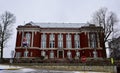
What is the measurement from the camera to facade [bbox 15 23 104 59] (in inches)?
2297

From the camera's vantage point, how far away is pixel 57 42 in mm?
61594

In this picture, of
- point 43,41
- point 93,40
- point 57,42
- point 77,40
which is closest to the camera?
point 93,40

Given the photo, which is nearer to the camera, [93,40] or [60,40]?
[93,40]

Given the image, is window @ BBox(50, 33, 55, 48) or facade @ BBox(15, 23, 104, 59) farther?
window @ BBox(50, 33, 55, 48)

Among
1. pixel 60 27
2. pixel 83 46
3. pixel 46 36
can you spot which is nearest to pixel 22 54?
pixel 46 36

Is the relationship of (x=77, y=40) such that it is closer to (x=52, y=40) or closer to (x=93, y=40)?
(x=93, y=40)

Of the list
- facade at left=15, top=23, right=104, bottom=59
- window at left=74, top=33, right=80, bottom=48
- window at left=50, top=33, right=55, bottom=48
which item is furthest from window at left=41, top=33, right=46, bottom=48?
window at left=74, top=33, right=80, bottom=48

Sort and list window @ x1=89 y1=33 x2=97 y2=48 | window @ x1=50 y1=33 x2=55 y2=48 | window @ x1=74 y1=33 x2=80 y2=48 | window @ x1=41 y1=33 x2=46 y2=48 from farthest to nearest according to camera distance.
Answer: window @ x1=74 y1=33 x2=80 y2=48 < window @ x1=50 y1=33 x2=55 y2=48 < window @ x1=41 y1=33 x2=46 y2=48 < window @ x1=89 y1=33 x2=97 y2=48

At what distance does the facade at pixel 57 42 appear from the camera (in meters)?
58.3

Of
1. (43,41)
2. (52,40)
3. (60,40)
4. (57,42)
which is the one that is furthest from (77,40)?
(43,41)

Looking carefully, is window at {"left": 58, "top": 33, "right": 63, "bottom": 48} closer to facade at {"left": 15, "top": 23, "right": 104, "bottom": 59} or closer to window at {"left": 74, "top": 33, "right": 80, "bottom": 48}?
facade at {"left": 15, "top": 23, "right": 104, "bottom": 59}

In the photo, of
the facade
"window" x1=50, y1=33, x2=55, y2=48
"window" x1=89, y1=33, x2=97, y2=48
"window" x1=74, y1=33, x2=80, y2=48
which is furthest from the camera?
"window" x1=74, y1=33, x2=80, y2=48

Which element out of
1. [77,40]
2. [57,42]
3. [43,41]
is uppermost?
[77,40]

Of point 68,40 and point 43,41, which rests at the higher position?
point 68,40
